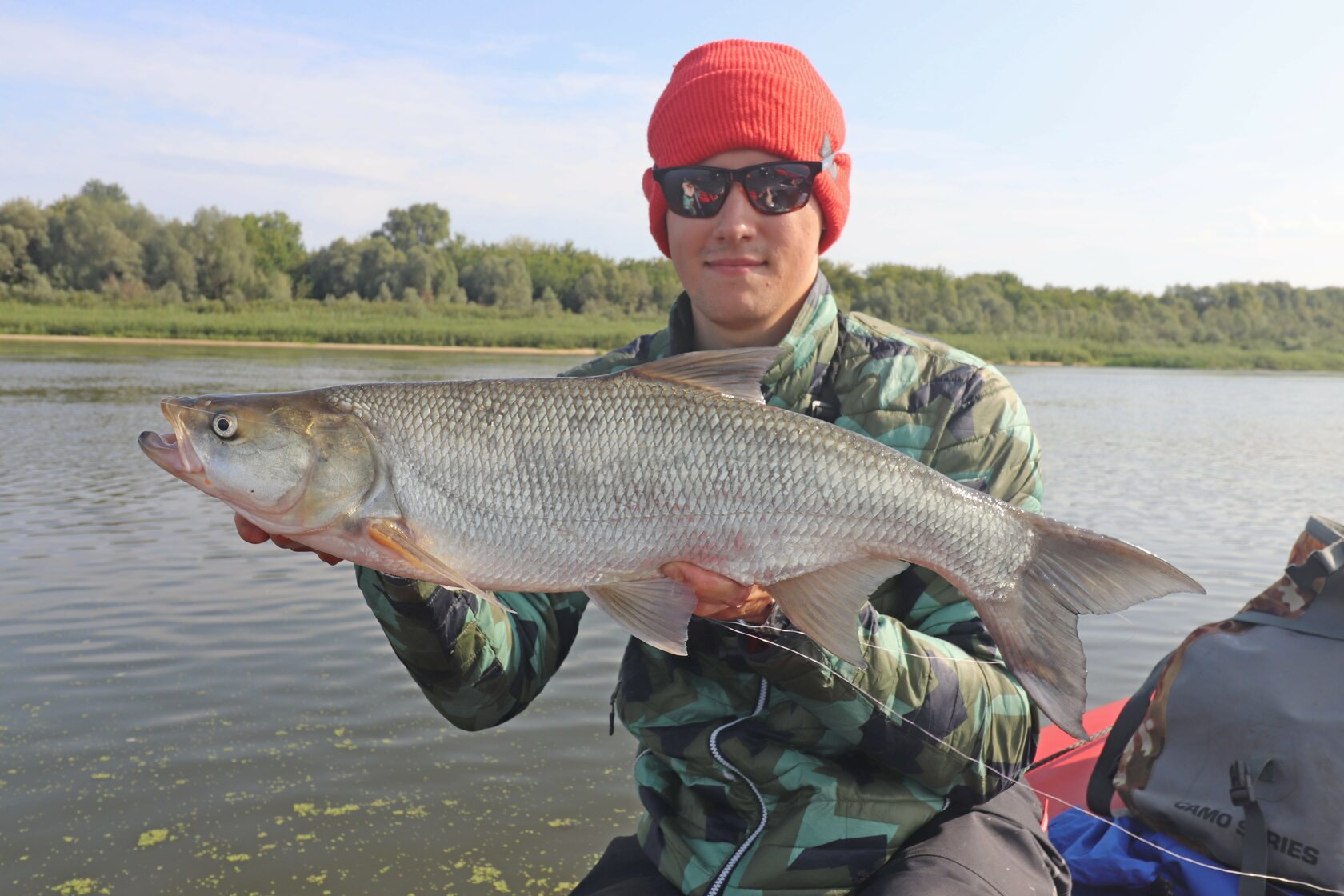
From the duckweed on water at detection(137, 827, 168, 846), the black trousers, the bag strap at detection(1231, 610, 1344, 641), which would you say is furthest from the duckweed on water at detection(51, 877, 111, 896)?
the bag strap at detection(1231, 610, 1344, 641)

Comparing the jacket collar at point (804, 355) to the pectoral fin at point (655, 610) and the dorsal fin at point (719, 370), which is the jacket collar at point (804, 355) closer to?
the dorsal fin at point (719, 370)

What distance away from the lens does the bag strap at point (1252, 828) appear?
2561mm

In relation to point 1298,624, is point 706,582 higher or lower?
higher

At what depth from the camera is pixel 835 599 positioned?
2242 mm

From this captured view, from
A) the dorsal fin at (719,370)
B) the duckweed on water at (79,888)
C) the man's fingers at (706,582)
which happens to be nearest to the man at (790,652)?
the man's fingers at (706,582)

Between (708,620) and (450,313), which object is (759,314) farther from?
(450,313)

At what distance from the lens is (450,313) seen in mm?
57062

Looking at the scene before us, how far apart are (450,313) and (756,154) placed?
55755mm

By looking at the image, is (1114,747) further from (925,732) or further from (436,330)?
(436,330)

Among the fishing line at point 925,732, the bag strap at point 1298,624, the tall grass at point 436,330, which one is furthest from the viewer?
the tall grass at point 436,330

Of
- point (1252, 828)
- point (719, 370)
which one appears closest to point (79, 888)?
point (719, 370)

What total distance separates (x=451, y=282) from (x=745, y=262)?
64047 millimetres

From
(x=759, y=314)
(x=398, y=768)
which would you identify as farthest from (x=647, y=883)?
(x=398, y=768)

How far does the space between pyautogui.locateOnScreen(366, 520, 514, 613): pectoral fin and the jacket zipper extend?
24.8 inches
